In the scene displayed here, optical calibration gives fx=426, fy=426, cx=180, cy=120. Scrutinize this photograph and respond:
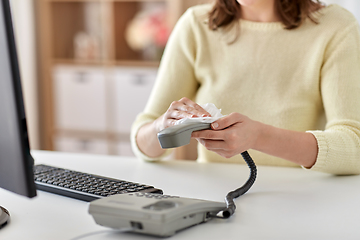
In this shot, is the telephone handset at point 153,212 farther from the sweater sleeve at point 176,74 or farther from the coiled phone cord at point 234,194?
the sweater sleeve at point 176,74

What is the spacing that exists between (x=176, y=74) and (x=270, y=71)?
0.91 feet

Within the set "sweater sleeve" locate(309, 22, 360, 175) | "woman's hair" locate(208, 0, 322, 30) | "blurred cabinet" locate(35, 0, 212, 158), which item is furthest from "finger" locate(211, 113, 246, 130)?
"blurred cabinet" locate(35, 0, 212, 158)

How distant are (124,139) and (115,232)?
8.00 ft

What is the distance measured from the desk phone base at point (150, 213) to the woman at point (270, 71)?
1.29 ft

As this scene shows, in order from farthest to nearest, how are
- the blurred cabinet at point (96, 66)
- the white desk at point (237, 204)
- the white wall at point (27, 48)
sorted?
Result: 1. the white wall at point (27, 48)
2. the blurred cabinet at point (96, 66)
3. the white desk at point (237, 204)

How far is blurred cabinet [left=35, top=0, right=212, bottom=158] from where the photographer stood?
2943mm

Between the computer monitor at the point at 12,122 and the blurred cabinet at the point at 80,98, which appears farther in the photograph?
the blurred cabinet at the point at 80,98

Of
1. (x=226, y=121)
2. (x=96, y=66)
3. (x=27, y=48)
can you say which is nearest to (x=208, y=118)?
(x=226, y=121)

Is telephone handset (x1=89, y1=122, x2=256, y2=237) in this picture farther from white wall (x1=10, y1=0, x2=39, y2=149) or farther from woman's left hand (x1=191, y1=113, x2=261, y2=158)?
white wall (x1=10, y1=0, x2=39, y2=149)

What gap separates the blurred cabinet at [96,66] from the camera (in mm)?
2943

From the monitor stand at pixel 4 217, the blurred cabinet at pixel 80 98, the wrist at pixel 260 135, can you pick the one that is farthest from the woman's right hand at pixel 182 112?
the blurred cabinet at pixel 80 98

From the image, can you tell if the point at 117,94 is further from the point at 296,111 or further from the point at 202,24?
the point at 296,111

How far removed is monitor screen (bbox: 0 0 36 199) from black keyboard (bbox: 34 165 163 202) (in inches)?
7.2

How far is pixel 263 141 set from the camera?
91cm
